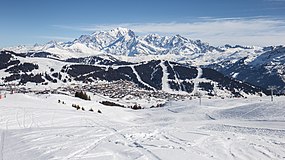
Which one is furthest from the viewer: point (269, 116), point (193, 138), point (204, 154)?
point (269, 116)

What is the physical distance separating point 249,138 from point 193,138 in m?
3.69

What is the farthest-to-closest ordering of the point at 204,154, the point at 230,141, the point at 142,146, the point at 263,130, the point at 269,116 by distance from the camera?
the point at 269,116 < the point at 263,130 < the point at 230,141 < the point at 142,146 < the point at 204,154

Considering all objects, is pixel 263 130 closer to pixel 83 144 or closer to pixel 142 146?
pixel 142 146

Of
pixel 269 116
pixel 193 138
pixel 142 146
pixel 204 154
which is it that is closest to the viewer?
pixel 204 154

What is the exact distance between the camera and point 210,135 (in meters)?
24.3

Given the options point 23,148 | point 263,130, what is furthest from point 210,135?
point 23,148

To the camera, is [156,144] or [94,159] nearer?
[94,159]

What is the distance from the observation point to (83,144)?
2039 centimetres

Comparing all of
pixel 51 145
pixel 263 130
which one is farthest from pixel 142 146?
pixel 263 130

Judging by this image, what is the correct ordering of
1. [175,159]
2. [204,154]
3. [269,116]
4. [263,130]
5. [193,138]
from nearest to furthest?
1. [175,159]
2. [204,154]
3. [193,138]
4. [263,130]
5. [269,116]

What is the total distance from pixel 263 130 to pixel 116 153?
13947mm

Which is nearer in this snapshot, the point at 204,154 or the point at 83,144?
the point at 204,154

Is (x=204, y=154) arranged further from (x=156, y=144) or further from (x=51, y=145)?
(x=51, y=145)

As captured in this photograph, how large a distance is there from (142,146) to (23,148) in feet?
22.8
